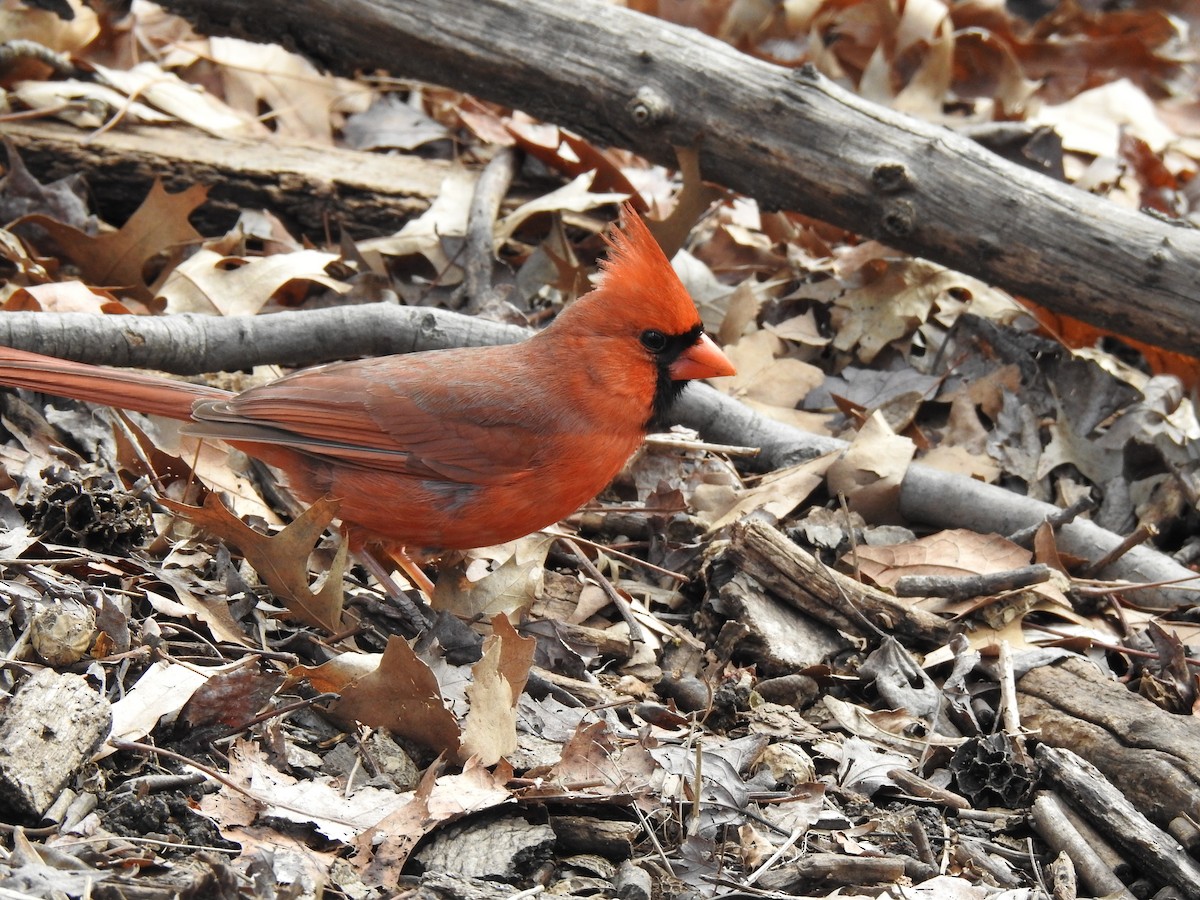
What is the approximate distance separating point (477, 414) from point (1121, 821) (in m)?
2.05

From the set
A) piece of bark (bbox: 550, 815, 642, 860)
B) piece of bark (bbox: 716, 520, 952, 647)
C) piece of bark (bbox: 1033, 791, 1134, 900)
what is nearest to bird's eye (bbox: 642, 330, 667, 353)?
piece of bark (bbox: 716, 520, 952, 647)

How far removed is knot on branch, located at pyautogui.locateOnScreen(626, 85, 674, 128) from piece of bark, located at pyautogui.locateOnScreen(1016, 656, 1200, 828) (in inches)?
92.8

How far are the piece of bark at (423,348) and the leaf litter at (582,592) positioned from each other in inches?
4.7

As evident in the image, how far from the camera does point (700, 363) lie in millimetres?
3959

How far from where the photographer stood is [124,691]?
299cm

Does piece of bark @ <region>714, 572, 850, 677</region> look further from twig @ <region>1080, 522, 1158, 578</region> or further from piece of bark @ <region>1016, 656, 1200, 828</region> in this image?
twig @ <region>1080, 522, 1158, 578</region>

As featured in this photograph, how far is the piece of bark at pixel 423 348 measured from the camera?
4086 mm

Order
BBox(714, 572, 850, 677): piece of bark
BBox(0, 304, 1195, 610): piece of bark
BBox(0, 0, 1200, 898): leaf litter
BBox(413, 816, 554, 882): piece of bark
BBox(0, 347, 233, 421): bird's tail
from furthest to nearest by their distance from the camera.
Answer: BBox(0, 304, 1195, 610): piece of bark, BBox(714, 572, 850, 677): piece of bark, BBox(0, 347, 233, 421): bird's tail, BBox(0, 0, 1200, 898): leaf litter, BBox(413, 816, 554, 882): piece of bark

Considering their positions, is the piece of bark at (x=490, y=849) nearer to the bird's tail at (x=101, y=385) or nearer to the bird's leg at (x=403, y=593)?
the bird's leg at (x=403, y=593)

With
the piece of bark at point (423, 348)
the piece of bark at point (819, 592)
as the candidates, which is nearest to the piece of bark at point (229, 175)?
the piece of bark at point (423, 348)

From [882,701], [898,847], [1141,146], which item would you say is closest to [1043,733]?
[882,701]

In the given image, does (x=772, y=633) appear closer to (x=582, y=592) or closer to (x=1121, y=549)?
(x=582, y=592)

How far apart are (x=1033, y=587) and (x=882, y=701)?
67cm

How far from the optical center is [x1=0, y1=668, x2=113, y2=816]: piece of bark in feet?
8.36
